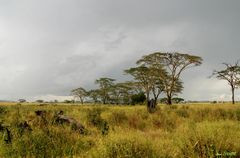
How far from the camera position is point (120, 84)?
73.3 metres

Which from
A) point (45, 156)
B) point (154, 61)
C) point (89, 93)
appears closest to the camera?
point (45, 156)

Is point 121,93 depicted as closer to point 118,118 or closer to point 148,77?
point 148,77

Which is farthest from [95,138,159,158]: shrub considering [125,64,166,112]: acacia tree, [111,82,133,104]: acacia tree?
[111,82,133,104]: acacia tree

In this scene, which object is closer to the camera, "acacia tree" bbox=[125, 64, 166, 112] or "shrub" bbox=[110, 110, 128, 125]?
"shrub" bbox=[110, 110, 128, 125]

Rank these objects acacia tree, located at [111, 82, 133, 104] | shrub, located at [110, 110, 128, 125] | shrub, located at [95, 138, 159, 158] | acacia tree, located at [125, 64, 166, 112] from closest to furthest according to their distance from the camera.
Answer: shrub, located at [95, 138, 159, 158] < shrub, located at [110, 110, 128, 125] < acacia tree, located at [125, 64, 166, 112] < acacia tree, located at [111, 82, 133, 104]

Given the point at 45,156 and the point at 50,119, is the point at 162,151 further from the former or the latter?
the point at 50,119

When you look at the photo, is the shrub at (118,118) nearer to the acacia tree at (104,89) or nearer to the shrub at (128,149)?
the shrub at (128,149)

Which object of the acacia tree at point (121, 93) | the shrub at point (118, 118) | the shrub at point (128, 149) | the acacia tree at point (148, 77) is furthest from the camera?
the acacia tree at point (121, 93)

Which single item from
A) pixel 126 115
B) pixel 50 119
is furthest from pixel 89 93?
pixel 50 119

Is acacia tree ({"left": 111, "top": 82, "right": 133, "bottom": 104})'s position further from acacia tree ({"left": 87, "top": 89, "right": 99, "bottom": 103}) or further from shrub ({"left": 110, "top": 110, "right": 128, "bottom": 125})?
shrub ({"left": 110, "top": 110, "right": 128, "bottom": 125})

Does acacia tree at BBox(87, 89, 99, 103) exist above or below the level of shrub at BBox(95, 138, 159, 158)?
above

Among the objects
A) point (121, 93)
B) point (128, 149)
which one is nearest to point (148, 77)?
point (121, 93)

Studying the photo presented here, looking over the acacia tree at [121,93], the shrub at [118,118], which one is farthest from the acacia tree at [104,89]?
the shrub at [118,118]

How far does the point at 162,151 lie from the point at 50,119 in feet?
14.8
